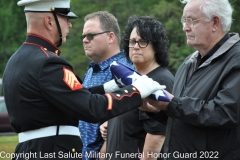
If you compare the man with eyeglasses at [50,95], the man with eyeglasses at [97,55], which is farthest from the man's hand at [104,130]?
the man with eyeglasses at [50,95]

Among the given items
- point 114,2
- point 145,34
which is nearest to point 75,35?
point 114,2

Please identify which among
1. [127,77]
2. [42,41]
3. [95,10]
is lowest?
[95,10]

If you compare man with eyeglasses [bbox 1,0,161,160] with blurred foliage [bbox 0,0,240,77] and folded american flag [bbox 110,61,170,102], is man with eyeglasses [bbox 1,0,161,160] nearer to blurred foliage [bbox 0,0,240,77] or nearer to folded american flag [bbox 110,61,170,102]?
folded american flag [bbox 110,61,170,102]

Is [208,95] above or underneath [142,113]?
above

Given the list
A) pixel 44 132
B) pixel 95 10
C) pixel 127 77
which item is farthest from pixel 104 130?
pixel 95 10

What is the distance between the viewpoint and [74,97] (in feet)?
12.7

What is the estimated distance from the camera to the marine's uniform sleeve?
3.86m

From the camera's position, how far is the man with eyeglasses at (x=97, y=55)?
5691mm

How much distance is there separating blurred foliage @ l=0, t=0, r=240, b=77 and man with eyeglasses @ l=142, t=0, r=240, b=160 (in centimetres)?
825

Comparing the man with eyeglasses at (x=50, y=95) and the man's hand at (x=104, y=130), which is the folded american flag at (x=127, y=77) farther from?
the man's hand at (x=104, y=130)

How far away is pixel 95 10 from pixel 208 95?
21.2 m

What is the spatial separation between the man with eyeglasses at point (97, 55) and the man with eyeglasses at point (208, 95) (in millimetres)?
1367

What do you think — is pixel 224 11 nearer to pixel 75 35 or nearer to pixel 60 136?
pixel 60 136

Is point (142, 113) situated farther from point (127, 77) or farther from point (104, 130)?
point (127, 77)
